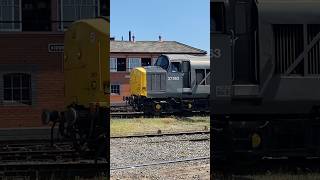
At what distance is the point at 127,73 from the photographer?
3.04m

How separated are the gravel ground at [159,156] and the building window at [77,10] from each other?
0.89 metres

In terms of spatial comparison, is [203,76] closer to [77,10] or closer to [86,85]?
[86,85]

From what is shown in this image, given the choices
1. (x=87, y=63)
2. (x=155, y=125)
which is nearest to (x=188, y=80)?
(x=155, y=125)

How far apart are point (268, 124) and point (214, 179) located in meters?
0.60

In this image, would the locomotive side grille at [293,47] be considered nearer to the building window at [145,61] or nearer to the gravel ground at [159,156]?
the gravel ground at [159,156]

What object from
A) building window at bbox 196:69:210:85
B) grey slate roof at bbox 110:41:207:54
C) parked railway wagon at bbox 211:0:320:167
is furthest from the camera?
parked railway wagon at bbox 211:0:320:167

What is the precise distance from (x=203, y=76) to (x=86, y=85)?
83 centimetres

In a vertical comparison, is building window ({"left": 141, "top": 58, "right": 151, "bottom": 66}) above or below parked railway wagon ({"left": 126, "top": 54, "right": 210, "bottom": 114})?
above

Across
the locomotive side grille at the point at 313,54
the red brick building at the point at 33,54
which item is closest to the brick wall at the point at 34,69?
the red brick building at the point at 33,54

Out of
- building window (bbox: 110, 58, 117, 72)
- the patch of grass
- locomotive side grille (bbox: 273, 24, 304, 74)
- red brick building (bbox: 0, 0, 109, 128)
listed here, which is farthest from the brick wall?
locomotive side grille (bbox: 273, 24, 304, 74)

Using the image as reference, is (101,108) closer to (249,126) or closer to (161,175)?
(161,175)

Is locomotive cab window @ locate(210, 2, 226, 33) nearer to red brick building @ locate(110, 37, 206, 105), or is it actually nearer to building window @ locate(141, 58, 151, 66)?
red brick building @ locate(110, 37, 206, 105)

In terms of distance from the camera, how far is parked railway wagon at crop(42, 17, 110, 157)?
291 centimetres

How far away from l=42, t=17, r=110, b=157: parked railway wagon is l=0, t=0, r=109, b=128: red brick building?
0.19 ft
